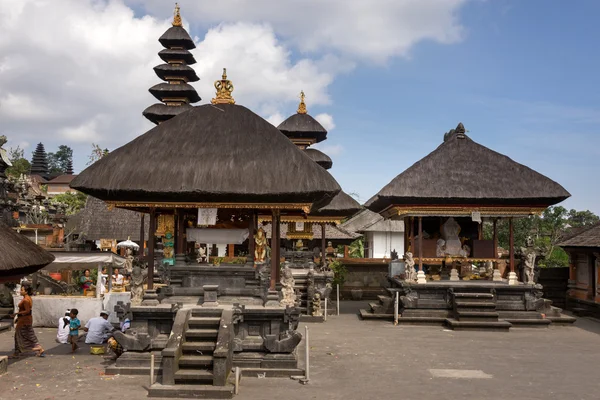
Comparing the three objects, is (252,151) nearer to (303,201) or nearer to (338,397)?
(303,201)

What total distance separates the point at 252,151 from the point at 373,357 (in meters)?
6.51

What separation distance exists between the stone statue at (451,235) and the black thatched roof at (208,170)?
10.9 m

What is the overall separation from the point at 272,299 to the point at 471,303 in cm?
978

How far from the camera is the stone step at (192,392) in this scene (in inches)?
434

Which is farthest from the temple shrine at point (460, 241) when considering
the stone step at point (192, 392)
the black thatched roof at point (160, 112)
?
the black thatched roof at point (160, 112)

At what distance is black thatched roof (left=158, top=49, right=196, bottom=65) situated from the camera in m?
39.9

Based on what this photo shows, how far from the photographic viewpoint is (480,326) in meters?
20.4

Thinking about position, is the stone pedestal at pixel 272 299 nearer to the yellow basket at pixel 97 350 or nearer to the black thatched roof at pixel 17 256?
the yellow basket at pixel 97 350

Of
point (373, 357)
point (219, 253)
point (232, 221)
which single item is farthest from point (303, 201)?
point (219, 253)

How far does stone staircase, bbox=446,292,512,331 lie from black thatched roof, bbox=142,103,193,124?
2510 cm

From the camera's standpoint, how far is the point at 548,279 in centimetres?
2858

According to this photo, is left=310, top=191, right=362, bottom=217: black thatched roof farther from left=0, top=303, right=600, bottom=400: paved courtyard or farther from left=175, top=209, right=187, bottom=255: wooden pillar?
left=175, top=209, right=187, bottom=255: wooden pillar

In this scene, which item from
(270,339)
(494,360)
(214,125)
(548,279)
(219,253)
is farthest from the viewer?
(219,253)

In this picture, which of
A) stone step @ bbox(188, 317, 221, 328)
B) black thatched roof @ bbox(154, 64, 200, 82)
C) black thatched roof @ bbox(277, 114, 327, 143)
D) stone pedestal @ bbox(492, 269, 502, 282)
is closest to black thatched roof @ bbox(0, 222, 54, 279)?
stone step @ bbox(188, 317, 221, 328)
